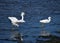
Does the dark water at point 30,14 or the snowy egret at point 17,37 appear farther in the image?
the dark water at point 30,14

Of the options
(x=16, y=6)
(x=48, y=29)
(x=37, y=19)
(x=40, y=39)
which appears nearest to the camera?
(x=40, y=39)

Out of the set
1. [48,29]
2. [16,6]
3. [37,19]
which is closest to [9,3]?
[16,6]

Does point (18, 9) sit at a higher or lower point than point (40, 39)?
higher

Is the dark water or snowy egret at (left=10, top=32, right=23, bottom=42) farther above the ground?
the dark water

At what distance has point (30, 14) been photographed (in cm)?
709

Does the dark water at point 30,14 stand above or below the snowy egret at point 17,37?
above

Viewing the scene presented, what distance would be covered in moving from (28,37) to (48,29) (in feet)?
1.71

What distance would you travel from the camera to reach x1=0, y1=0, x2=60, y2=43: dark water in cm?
620

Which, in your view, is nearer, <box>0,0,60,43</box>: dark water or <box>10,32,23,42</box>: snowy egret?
<box>10,32,23,42</box>: snowy egret

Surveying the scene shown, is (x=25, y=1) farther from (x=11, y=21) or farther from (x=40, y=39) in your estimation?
(x=40, y=39)

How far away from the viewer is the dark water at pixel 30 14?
6203 mm

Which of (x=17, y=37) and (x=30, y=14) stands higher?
(x=30, y=14)

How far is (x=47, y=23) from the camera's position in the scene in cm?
657

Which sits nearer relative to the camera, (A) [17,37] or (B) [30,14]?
(A) [17,37]
